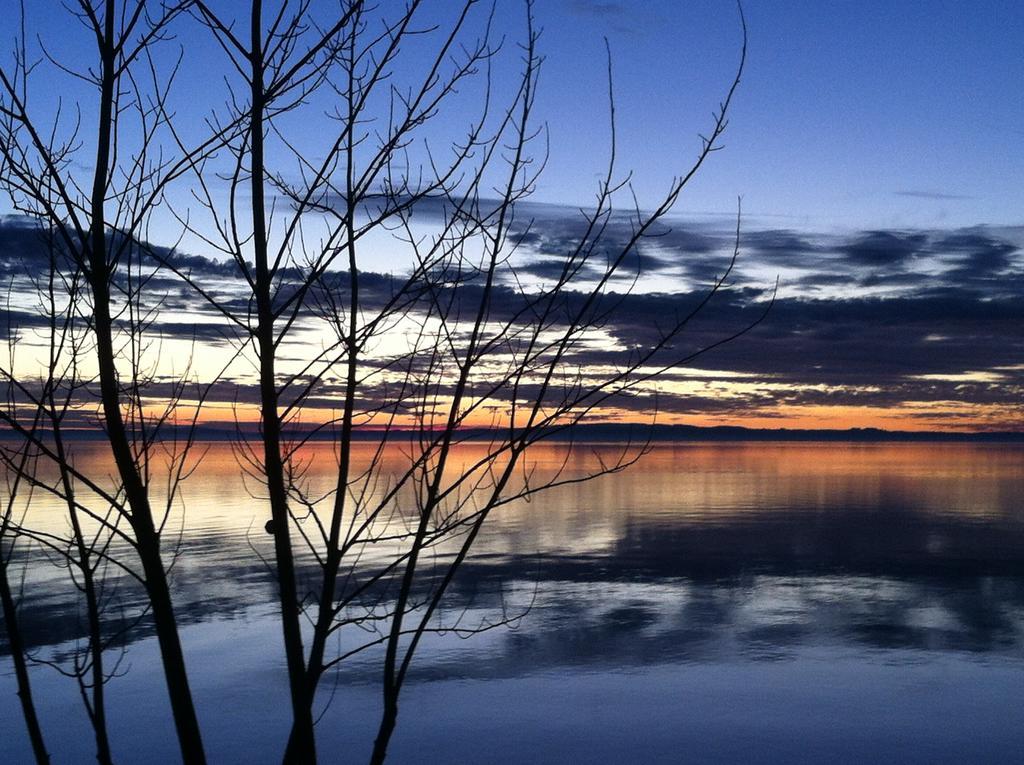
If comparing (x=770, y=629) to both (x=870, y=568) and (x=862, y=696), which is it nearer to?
(x=862, y=696)

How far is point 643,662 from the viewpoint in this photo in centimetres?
1048

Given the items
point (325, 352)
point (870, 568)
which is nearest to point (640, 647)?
point (870, 568)

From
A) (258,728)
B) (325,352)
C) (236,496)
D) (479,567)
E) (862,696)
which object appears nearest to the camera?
(325,352)

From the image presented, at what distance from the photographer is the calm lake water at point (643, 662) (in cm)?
839

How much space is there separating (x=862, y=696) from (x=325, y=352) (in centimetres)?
848

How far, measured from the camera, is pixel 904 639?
11.3 meters

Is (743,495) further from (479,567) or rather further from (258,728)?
(258,728)

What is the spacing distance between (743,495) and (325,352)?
29238mm

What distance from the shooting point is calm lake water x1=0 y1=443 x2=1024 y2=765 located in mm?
8391

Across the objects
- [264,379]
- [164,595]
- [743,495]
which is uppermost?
[264,379]

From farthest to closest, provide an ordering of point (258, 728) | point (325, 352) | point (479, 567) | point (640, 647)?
point (479, 567)
point (640, 647)
point (258, 728)
point (325, 352)

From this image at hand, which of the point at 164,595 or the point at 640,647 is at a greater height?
the point at 164,595

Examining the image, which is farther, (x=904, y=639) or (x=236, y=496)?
(x=236, y=496)

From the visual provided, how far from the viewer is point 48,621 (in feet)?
38.7
